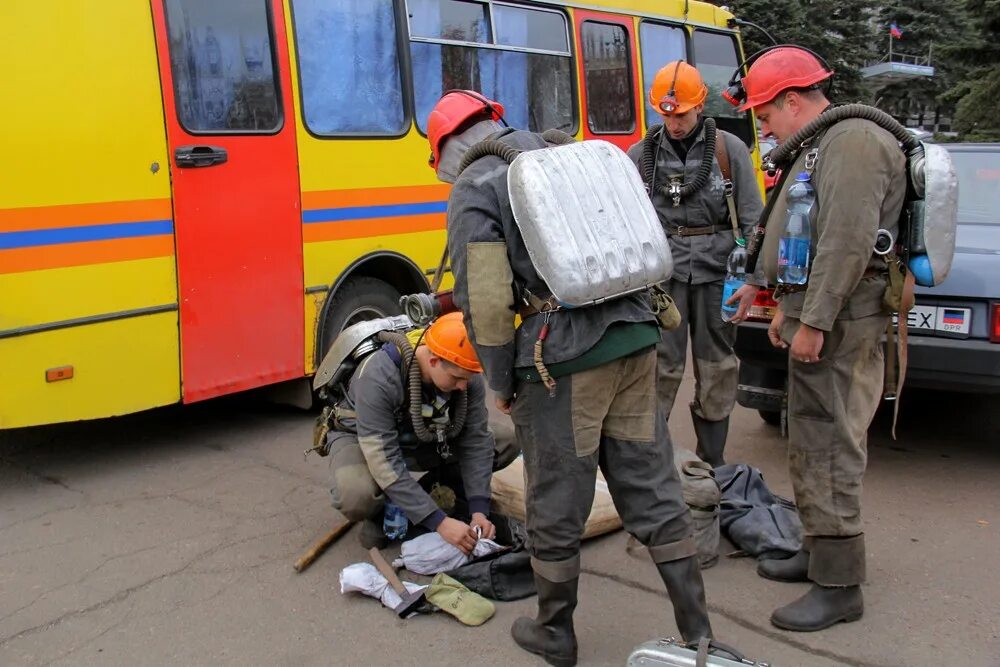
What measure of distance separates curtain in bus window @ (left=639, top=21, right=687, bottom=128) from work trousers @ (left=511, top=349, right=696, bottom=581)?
16.7 feet

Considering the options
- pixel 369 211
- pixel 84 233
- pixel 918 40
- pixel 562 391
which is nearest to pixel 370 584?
pixel 562 391

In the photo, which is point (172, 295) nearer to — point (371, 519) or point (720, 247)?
point (371, 519)

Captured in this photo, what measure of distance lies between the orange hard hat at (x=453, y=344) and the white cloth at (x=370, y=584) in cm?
84

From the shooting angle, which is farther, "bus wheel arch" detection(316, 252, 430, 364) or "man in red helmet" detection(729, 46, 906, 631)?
"bus wheel arch" detection(316, 252, 430, 364)

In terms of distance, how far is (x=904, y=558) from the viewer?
3809mm

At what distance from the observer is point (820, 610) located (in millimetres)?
3234

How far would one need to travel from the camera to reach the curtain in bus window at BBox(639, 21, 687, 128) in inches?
302

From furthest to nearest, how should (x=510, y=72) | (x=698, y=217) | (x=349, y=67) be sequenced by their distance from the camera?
(x=510, y=72)
(x=349, y=67)
(x=698, y=217)

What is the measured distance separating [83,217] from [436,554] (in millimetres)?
2367

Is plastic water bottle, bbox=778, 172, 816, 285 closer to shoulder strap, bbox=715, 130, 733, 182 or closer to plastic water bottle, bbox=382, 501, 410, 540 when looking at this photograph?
shoulder strap, bbox=715, 130, 733, 182

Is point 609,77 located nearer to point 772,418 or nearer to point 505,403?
point 772,418

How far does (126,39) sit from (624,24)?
13.8 ft

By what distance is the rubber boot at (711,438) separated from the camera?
14.5ft

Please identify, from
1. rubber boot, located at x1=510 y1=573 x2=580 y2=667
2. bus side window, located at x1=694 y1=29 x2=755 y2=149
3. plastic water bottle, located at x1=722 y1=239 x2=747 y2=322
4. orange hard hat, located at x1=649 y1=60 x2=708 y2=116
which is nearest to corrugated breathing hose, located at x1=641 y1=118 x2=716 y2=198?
orange hard hat, located at x1=649 y1=60 x2=708 y2=116
